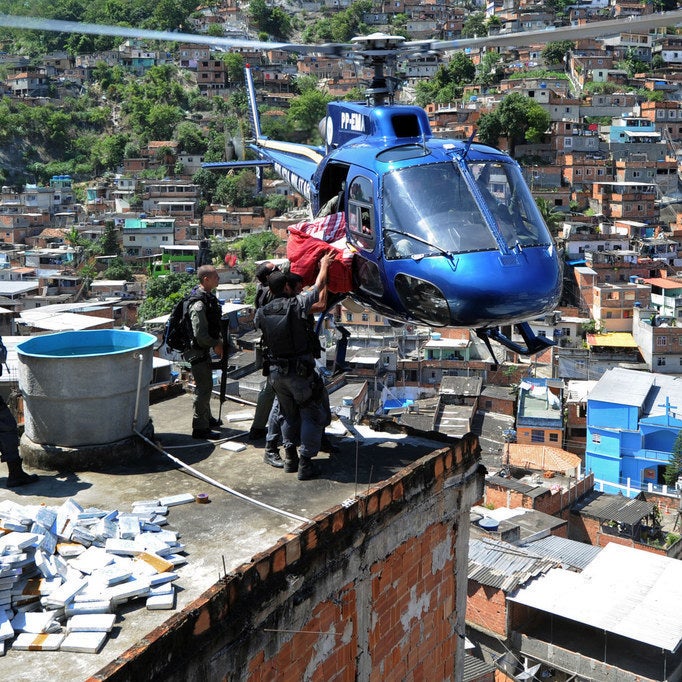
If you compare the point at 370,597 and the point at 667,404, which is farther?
the point at 667,404

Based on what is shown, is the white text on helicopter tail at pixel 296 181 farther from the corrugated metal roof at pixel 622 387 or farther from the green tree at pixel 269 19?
the green tree at pixel 269 19

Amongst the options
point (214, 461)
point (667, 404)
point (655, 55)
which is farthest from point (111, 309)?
point (655, 55)

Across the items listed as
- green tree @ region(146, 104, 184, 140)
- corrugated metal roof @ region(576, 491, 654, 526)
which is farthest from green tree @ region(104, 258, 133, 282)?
corrugated metal roof @ region(576, 491, 654, 526)

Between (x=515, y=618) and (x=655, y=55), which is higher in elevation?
(x=655, y=55)

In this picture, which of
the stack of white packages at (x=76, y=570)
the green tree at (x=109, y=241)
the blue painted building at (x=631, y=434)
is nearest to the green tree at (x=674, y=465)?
the blue painted building at (x=631, y=434)

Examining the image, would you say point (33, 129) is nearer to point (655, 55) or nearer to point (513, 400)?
point (655, 55)

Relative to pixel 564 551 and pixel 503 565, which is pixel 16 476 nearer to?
pixel 503 565
